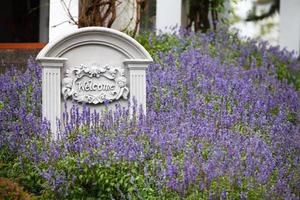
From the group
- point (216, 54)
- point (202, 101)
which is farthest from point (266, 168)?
point (216, 54)

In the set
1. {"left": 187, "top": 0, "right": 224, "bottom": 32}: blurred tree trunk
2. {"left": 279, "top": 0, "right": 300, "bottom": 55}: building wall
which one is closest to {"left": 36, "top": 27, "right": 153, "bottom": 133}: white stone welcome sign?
{"left": 279, "top": 0, "right": 300, "bottom": 55}: building wall

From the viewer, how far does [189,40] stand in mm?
9594

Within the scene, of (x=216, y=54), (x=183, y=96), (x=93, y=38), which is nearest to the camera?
(x=93, y=38)

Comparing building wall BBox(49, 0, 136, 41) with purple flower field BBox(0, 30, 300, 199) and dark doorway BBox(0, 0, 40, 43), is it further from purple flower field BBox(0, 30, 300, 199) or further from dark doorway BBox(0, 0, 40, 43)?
dark doorway BBox(0, 0, 40, 43)

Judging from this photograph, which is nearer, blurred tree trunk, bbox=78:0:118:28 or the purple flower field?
the purple flower field

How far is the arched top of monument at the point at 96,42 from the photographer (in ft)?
20.6

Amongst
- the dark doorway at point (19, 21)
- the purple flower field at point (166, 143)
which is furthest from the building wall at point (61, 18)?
the dark doorway at point (19, 21)

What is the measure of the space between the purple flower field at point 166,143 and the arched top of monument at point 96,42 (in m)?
0.58

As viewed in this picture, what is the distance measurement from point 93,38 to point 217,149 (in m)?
1.73

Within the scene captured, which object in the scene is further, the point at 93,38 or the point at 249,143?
the point at 93,38

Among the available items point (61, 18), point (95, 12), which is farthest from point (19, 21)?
point (61, 18)

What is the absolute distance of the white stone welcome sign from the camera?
6297 millimetres

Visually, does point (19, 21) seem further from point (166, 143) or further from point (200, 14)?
point (166, 143)

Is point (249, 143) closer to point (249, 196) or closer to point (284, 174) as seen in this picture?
point (284, 174)
